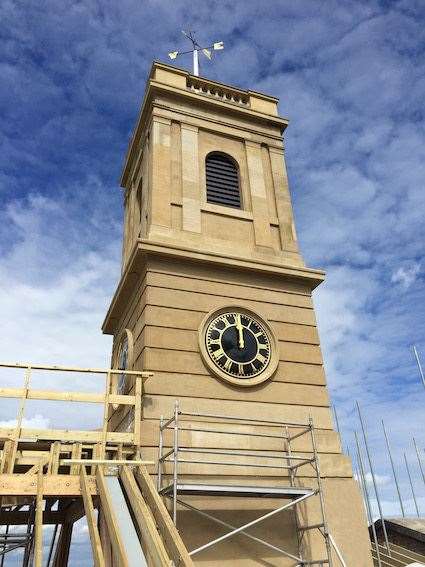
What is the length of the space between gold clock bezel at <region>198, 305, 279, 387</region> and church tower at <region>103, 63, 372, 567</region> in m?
0.03

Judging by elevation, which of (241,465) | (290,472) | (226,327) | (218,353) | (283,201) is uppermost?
(283,201)

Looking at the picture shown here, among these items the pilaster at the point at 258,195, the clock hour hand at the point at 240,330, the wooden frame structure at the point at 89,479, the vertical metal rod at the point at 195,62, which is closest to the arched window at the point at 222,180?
the pilaster at the point at 258,195

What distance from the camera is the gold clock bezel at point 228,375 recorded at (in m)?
13.2

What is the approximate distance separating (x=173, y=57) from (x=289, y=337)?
1508 centimetres

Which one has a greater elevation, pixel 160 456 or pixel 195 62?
pixel 195 62

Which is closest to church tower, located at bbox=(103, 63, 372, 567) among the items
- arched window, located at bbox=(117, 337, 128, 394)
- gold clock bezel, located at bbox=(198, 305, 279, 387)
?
gold clock bezel, located at bbox=(198, 305, 279, 387)

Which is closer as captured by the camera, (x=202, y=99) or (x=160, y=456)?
(x=160, y=456)

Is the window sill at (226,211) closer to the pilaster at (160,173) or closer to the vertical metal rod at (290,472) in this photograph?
the pilaster at (160,173)

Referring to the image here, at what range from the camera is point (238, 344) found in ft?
45.4

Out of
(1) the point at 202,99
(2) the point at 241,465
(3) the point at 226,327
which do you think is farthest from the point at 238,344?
(1) the point at 202,99

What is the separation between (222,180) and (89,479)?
11521mm

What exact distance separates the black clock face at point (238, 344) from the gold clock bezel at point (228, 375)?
7cm

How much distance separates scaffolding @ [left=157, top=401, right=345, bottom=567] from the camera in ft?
34.1

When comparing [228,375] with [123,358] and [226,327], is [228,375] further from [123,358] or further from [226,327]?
[123,358]
